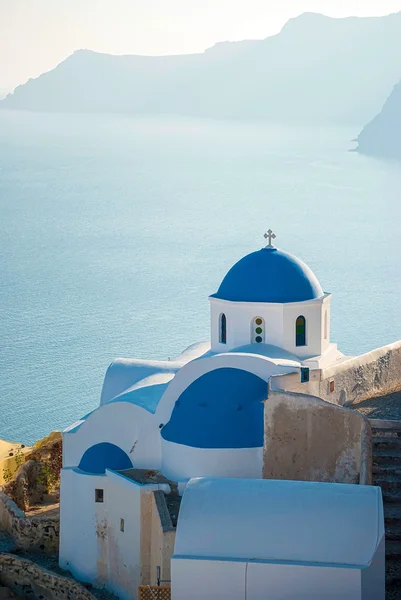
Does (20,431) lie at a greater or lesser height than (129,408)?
lesser

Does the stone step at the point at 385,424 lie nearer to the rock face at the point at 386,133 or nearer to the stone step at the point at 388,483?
the stone step at the point at 388,483

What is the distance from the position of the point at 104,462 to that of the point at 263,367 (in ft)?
8.06

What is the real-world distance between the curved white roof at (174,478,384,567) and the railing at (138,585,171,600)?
3.79 feet

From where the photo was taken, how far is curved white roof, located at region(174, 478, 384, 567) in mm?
13734

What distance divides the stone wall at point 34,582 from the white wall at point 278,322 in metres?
3.91

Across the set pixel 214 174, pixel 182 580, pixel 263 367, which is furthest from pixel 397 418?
pixel 214 174

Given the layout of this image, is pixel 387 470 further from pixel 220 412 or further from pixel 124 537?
pixel 124 537

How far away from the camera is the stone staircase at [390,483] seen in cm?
1497

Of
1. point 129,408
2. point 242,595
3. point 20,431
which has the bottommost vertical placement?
point 20,431

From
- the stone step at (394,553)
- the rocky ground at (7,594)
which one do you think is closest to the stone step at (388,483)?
the stone step at (394,553)

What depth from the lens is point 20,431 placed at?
30.5m

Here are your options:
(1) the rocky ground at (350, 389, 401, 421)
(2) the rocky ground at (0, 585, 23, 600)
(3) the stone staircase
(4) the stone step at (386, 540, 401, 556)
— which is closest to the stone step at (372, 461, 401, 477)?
(3) the stone staircase

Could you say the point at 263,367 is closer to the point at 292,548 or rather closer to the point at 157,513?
the point at 157,513

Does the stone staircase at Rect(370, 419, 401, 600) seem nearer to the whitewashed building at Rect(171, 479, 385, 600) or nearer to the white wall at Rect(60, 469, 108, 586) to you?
the whitewashed building at Rect(171, 479, 385, 600)
